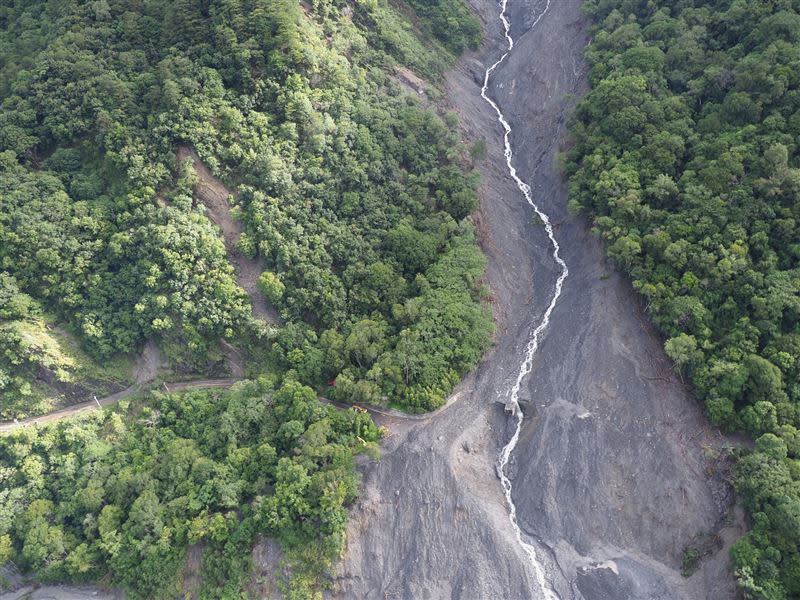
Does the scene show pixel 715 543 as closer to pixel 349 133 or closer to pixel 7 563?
pixel 349 133

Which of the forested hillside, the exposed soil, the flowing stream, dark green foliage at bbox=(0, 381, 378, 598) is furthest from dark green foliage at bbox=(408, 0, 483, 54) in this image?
dark green foliage at bbox=(0, 381, 378, 598)

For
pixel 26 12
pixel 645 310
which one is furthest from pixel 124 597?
pixel 26 12

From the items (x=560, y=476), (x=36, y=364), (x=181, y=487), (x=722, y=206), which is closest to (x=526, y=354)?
(x=560, y=476)

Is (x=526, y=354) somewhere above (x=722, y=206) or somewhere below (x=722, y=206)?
below

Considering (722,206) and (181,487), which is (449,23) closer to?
(722,206)

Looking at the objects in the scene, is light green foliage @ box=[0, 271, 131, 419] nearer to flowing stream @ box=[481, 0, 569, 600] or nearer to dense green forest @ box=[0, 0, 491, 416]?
dense green forest @ box=[0, 0, 491, 416]

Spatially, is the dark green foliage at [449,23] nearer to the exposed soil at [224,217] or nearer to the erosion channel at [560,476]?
the erosion channel at [560,476]
